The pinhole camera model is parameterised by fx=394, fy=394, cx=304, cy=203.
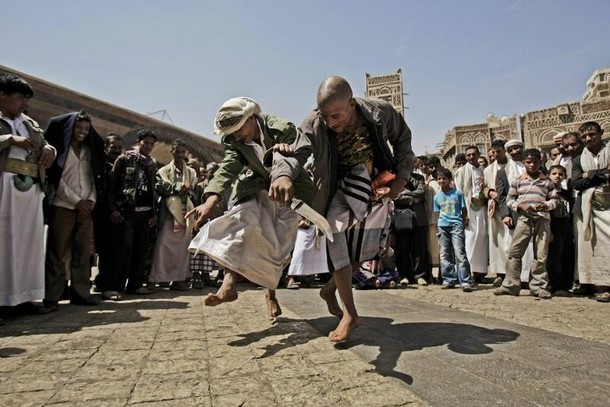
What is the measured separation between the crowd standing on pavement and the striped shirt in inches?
0.6

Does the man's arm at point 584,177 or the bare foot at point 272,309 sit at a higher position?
the man's arm at point 584,177

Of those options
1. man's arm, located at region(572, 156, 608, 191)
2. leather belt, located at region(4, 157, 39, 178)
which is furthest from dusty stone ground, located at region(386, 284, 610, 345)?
leather belt, located at region(4, 157, 39, 178)

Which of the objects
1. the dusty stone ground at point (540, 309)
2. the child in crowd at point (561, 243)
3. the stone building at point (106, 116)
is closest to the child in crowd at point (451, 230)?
the dusty stone ground at point (540, 309)

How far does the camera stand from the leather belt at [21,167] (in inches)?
136

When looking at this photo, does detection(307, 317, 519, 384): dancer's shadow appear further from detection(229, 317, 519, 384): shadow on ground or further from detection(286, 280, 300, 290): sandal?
detection(286, 280, 300, 290): sandal

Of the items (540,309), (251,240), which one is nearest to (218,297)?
(251,240)

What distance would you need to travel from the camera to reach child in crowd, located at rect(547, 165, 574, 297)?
4.88m

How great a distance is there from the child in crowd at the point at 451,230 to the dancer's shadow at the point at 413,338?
9.67 ft

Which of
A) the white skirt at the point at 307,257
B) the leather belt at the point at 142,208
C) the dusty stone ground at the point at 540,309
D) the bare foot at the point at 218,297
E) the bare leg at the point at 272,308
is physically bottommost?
the dusty stone ground at the point at 540,309

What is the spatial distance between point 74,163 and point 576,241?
600 cm

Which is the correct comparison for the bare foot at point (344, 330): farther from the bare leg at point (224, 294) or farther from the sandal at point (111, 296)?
the sandal at point (111, 296)

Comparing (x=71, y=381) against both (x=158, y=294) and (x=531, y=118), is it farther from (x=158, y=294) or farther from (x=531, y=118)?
(x=531, y=118)

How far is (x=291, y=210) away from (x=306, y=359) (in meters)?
1.34

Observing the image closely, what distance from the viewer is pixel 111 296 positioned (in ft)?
15.2
